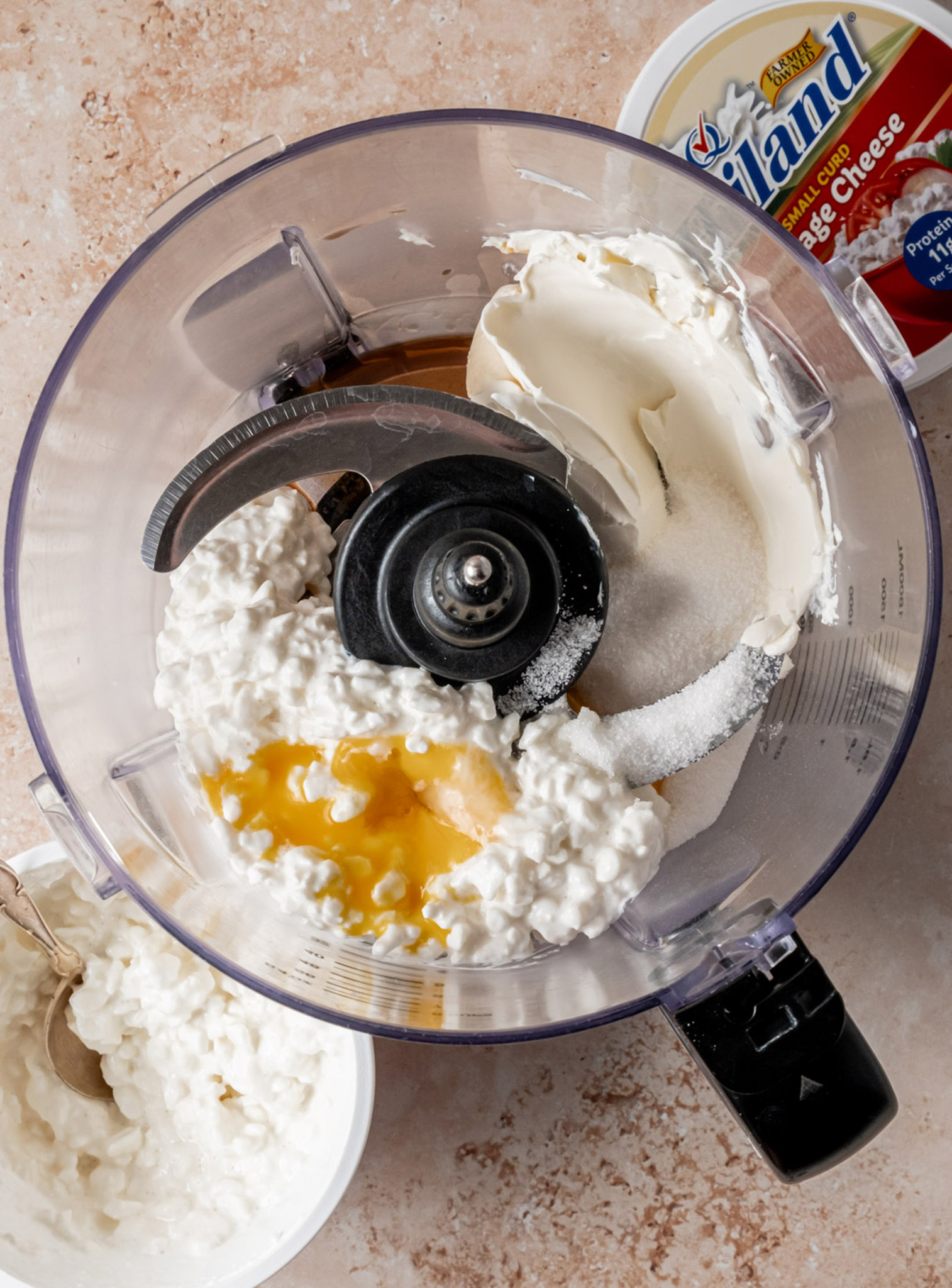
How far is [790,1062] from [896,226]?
2.09 ft

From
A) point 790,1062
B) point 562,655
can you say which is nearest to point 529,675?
point 562,655

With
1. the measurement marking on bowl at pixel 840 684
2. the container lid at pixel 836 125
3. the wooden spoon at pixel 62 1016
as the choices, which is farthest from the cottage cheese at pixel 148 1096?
the container lid at pixel 836 125

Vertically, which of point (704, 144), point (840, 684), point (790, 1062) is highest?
point (704, 144)

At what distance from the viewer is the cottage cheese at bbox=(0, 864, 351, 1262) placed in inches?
32.1

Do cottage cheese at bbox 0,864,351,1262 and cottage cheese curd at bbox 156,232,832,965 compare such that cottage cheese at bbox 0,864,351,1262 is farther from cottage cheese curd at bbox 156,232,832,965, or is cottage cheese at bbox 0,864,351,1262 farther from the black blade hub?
the black blade hub

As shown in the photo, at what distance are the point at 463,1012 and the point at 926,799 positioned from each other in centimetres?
44

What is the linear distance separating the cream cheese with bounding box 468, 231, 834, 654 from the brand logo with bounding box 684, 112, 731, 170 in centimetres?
17

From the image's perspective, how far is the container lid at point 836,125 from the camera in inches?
32.5

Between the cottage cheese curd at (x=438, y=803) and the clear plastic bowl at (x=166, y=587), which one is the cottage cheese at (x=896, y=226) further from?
the cottage cheese curd at (x=438, y=803)

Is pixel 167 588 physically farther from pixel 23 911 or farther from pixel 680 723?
pixel 680 723

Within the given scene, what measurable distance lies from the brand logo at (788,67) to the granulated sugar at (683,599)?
34cm

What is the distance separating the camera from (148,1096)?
845 mm

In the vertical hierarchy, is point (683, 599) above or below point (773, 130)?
below

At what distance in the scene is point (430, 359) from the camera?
83 cm
